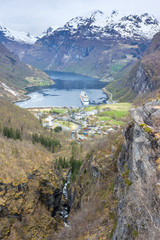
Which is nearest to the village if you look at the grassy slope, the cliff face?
the grassy slope

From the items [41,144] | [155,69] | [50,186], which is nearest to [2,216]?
[50,186]

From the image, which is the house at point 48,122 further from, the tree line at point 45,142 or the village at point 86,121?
the tree line at point 45,142

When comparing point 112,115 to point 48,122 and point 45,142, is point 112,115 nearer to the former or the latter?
point 48,122

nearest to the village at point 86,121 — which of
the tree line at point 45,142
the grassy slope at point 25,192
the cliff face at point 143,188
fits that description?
the tree line at point 45,142

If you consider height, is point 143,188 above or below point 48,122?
above

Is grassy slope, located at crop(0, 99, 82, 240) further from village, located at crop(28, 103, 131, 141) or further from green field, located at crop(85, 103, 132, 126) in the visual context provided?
green field, located at crop(85, 103, 132, 126)

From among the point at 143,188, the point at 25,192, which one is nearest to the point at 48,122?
the point at 25,192
